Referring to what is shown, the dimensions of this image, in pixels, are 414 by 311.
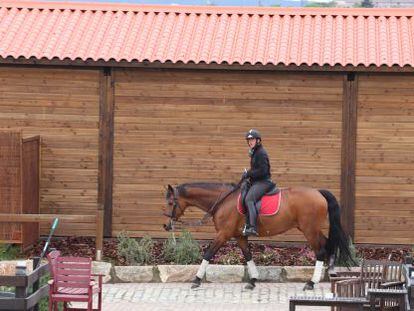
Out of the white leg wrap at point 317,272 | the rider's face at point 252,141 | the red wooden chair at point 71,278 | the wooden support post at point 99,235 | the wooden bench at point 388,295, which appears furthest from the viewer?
the wooden support post at point 99,235

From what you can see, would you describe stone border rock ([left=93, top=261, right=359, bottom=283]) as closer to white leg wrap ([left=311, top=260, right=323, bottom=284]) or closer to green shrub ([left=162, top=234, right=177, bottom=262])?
white leg wrap ([left=311, top=260, right=323, bottom=284])

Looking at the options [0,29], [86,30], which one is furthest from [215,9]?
[0,29]

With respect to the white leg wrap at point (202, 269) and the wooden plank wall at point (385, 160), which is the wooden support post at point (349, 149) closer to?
the wooden plank wall at point (385, 160)

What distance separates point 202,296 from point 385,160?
5181mm

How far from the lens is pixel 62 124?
1989cm

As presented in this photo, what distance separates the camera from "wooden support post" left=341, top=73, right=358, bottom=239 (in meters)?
19.5

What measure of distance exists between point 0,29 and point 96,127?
9.98ft

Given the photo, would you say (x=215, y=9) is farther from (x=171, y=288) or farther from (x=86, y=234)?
(x=171, y=288)

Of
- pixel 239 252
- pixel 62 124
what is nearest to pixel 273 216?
pixel 239 252

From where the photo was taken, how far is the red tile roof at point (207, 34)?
19609 millimetres

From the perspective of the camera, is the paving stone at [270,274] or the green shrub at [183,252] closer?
the paving stone at [270,274]

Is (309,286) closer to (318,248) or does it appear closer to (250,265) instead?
(318,248)

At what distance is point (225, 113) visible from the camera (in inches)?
774

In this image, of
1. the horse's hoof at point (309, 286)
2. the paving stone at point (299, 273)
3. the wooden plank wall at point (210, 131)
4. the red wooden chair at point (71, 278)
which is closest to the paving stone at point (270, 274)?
the paving stone at point (299, 273)
